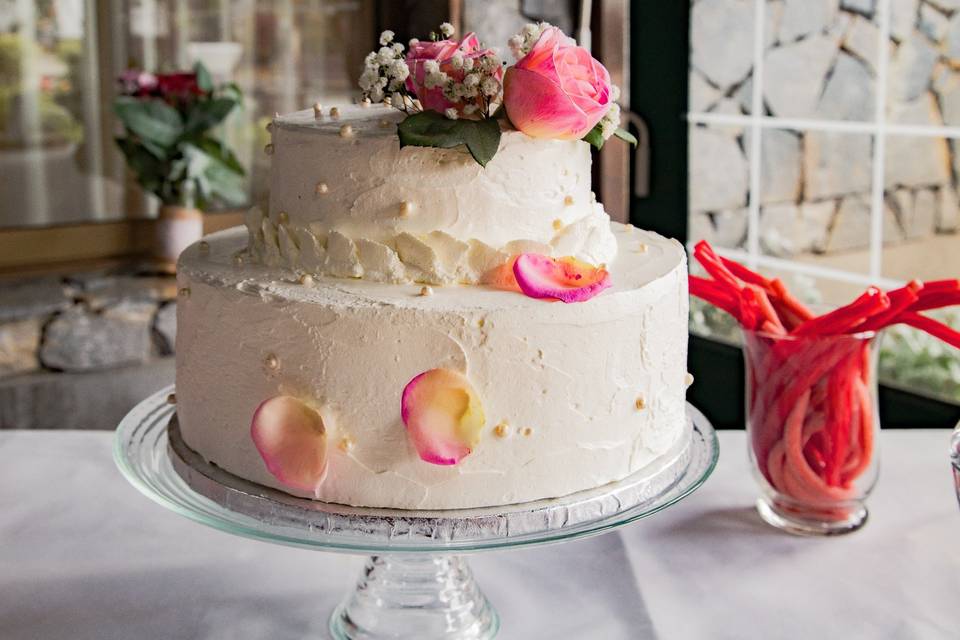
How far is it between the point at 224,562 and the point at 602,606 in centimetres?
47

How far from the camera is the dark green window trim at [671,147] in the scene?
321 centimetres

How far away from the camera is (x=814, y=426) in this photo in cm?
137

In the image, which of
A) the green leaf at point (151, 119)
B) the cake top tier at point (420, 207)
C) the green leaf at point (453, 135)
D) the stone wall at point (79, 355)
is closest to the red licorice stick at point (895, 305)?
the cake top tier at point (420, 207)

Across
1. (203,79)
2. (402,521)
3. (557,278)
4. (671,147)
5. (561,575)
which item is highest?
(203,79)

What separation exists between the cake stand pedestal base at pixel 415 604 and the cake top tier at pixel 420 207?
0.35 metres

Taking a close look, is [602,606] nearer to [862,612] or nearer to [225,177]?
[862,612]

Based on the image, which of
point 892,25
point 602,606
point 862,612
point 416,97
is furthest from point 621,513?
point 892,25

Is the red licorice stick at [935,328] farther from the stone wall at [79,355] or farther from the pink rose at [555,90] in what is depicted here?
the stone wall at [79,355]

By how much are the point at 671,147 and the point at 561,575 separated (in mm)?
2255

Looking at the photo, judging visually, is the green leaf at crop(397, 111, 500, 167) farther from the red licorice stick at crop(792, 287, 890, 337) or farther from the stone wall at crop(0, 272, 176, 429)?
the stone wall at crop(0, 272, 176, 429)

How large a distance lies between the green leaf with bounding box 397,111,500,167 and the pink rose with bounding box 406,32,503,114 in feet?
0.10

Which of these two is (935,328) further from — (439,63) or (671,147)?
(671,147)

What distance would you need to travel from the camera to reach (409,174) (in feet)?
3.67

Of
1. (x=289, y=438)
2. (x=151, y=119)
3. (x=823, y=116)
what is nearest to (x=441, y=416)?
(x=289, y=438)
